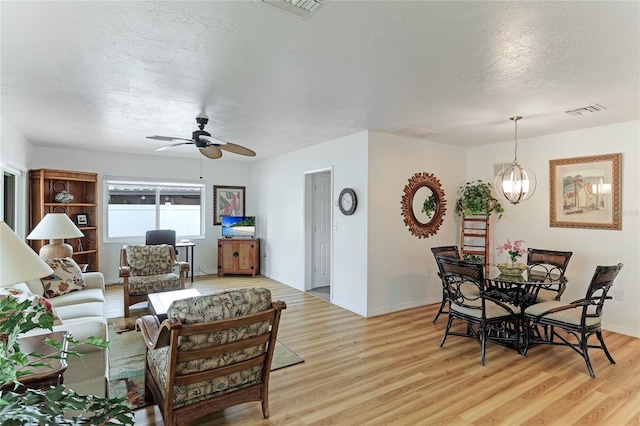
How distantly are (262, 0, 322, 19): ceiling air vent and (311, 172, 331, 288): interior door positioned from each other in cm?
427

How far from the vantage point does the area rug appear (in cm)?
268

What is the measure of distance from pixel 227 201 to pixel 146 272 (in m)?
2.95

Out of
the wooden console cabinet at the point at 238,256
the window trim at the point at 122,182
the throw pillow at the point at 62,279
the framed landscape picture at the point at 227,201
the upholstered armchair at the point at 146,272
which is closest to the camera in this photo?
the throw pillow at the point at 62,279

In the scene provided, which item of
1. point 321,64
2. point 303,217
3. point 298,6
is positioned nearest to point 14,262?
point 298,6

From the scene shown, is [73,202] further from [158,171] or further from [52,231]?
[52,231]

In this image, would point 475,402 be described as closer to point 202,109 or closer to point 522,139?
point 202,109

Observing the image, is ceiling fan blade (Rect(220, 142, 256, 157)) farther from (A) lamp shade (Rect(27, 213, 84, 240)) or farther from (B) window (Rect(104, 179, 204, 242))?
(B) window (Rect(104, 179, 204, 242))

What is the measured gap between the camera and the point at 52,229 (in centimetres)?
415

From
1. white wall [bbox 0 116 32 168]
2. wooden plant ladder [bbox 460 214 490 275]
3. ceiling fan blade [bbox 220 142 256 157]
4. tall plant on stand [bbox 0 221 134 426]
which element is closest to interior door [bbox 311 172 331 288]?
wooden plant ladder [bbox 460 214 490 275]

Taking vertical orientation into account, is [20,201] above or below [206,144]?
below

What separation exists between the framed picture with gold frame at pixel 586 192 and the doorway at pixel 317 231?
3.26m

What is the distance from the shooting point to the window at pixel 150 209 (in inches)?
260

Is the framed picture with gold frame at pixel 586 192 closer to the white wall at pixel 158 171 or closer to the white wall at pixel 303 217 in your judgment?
the white wall at pixel 303 217

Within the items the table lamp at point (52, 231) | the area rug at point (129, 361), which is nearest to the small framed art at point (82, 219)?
the table lamp at point (52, 231)
